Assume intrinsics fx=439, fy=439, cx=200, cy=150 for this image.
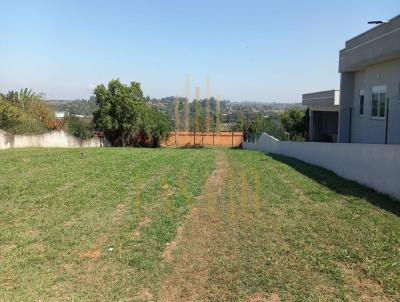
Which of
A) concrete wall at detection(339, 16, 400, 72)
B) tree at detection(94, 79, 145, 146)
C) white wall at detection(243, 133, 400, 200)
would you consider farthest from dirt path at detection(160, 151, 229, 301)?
tree at detection(94, 79, 145, 146)

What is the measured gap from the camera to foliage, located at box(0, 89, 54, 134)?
86.2 feet

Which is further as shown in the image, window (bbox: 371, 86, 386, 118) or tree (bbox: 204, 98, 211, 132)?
tree (bbox: 204, 98, 211, 132)

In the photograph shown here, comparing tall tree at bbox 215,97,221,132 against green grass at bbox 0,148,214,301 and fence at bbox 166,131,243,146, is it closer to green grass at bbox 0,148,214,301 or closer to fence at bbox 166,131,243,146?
fence at bbox 166,131,243,146

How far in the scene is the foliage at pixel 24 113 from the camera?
2629cm

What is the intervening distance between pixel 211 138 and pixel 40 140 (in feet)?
106

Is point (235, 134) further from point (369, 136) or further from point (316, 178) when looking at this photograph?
point (316, 178)

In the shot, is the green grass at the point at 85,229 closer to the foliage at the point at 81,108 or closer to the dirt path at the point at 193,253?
the dirt path at the point at 193,253

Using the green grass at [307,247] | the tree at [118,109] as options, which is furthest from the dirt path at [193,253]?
the tree at [118,109]

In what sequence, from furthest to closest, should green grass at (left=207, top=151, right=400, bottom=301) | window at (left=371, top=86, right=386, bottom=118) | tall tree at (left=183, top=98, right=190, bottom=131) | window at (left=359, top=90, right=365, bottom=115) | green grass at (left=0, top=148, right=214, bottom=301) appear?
tall tree at (left=183, top=98, right=190, bottom=131) → window at (left=359, top=90, right=365, bottom=115) → window at (left=371, top=86, right=386, bottom=118) → green grass at (left=0, top=148, right=214, bottom=301) → green grass at (left=207, top=151, right=400, bottom=301)

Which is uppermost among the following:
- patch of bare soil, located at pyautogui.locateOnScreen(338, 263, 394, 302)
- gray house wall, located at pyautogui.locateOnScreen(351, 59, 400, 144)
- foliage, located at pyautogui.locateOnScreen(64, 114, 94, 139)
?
gray house wall, located at pyautogui.locateOnScreen(351, 59, 400, 144)

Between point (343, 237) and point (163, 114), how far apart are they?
46175 mm

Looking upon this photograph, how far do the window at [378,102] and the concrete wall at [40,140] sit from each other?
17666 mm

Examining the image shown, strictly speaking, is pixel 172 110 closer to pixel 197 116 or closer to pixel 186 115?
pixel 197 116

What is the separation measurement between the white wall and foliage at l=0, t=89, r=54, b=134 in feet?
57.0
